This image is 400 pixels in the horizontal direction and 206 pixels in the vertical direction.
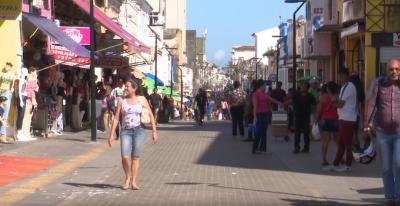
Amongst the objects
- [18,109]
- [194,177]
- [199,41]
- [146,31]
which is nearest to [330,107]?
[194,177]

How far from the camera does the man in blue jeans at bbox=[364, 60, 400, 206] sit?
397 inches

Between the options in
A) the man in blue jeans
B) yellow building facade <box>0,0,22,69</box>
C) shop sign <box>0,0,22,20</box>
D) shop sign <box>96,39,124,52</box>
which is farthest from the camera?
shop sign <box>96,39,124,52</box>

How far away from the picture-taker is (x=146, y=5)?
67.8m

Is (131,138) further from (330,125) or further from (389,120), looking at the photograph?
(330,125)

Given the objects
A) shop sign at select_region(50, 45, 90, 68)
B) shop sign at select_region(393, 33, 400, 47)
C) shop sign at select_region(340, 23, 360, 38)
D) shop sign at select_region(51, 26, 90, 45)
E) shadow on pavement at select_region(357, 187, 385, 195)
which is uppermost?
shop sign at select_region(340, 23, 360, 38)

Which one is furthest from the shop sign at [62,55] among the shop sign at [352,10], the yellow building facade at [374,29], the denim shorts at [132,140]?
the denim shorts at [132,140]

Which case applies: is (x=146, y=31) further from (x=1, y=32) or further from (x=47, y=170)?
(x=47, y=170)

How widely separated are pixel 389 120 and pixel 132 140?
4.05m

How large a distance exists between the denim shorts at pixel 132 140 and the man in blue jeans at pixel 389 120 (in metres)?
3.61

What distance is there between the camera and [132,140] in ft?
40.9

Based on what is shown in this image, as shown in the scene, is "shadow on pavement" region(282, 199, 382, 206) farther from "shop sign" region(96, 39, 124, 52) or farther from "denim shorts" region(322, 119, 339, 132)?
"shop sign" region(96, 39, 124, 52)

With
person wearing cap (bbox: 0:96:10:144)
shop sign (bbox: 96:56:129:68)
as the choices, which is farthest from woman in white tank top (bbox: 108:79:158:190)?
shop sign (bbox: 96:56:129:68)

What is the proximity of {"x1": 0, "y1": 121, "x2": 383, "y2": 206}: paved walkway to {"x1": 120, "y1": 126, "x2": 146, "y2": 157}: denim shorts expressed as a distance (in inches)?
22.2

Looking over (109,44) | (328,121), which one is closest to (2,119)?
(328,121)
